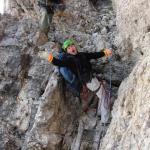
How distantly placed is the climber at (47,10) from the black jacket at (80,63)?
242cm

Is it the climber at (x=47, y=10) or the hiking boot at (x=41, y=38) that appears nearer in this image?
the hiking boot at (x=41, y=38)

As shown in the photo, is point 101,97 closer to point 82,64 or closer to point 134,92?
point 82,64

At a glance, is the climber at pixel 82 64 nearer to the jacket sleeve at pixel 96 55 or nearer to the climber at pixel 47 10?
the jacket sleeve at pixel 96 55

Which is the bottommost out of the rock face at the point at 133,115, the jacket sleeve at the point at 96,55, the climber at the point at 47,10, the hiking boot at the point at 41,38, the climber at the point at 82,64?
the rock face at the point at 133,115

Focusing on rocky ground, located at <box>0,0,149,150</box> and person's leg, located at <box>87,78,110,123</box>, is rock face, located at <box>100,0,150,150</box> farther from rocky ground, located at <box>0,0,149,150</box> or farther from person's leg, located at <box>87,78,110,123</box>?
rocky ground, located at <box>0,0,149,150</box>

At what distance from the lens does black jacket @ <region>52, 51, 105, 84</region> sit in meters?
9.57

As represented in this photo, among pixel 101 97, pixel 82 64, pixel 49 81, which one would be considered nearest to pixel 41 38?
pixel 49 81

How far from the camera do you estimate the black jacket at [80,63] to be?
957cm

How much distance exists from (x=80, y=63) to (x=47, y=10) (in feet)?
11.6

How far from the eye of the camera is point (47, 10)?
490 inches

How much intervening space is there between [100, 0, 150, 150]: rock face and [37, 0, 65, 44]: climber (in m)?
2.80

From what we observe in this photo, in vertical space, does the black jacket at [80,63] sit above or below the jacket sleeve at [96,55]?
below

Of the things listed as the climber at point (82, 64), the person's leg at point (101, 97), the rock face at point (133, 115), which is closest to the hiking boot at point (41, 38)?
the climber at point (82, 64)

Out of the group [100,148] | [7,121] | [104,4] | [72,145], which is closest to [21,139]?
[7,121]
